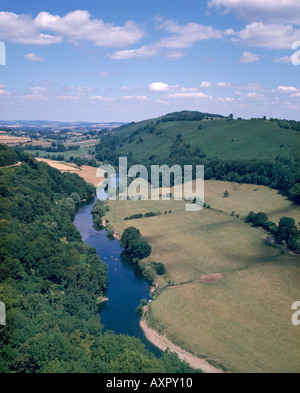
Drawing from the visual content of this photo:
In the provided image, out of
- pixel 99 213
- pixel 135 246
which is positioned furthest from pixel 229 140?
pixel 135 246

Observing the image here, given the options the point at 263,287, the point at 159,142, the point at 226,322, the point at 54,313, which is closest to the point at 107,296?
the point at 54,313

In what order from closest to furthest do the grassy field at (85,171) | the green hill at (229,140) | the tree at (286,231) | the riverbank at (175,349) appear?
1. the riverbank at (175,349)
2. the tree at (286,231)
3. the green hill at (229,140)
4. the grassy field at (85,171)

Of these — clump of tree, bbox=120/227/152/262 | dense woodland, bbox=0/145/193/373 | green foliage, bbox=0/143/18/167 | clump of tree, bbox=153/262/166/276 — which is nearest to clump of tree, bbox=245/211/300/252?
clump of tree, bbox=153/262/166/276

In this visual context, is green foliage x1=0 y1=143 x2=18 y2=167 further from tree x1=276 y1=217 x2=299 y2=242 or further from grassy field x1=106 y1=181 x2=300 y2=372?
tree x1=276 y1=217 x2=299 y2=242

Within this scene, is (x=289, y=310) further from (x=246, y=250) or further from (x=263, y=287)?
(x=246, y=250)

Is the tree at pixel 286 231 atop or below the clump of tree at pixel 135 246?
atop

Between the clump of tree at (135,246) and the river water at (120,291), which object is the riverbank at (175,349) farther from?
the clump of tree at (135,246)

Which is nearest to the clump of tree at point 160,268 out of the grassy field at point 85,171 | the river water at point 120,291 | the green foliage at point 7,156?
the river water at point 120,291
